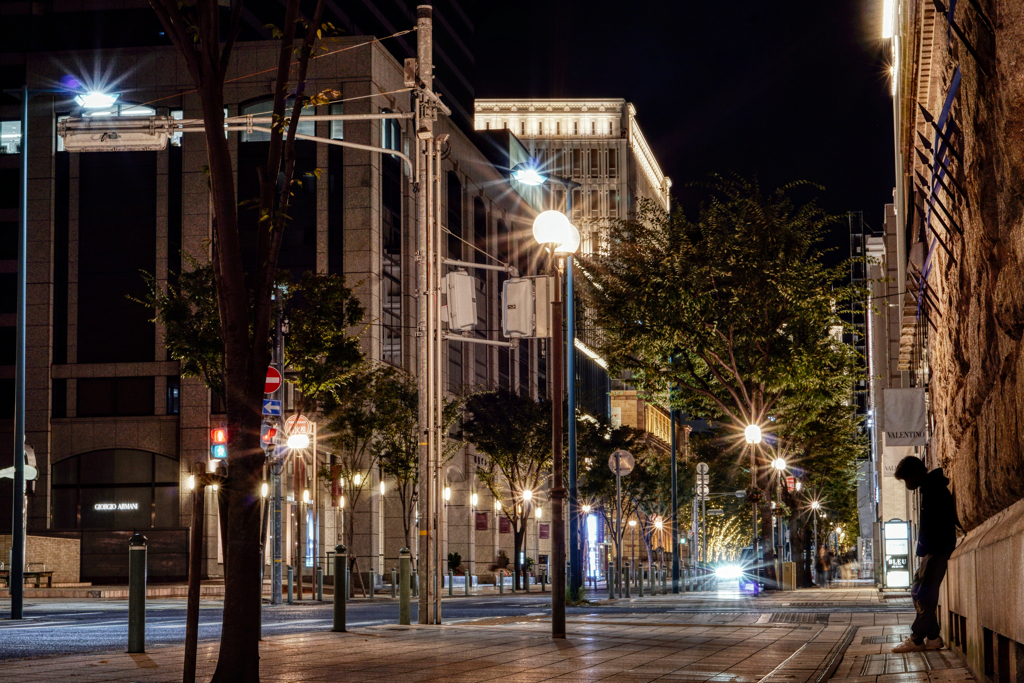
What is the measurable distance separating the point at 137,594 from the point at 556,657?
3939mm

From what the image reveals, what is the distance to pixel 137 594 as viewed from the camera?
38.2ft

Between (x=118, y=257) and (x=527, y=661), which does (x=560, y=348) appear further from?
(x=118, y=257)

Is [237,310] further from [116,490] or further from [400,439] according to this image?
[116,490]

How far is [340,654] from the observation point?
462 inches

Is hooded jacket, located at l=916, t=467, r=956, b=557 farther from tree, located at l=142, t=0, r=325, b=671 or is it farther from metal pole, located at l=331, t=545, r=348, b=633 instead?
metal pole, located at l=331, t=545, r=348, b=633

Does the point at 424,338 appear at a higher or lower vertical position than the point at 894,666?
higher

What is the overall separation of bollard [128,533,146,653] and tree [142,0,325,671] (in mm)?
3784

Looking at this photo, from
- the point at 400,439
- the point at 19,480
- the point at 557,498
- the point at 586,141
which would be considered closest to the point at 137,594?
the point at 557,498

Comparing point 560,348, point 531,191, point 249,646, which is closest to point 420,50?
point 560,348

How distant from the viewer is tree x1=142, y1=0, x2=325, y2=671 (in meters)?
7.74

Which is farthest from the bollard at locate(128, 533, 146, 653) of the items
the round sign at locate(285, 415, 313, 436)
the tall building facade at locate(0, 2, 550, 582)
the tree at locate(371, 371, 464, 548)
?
the tall building facade at locate(0, 2, 550, 582)

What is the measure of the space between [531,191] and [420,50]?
6485cm

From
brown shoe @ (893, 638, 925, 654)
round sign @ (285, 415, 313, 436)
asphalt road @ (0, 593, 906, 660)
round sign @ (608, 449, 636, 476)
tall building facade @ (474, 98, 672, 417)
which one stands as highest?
tall building facade @ (474, 98, 672, 417)

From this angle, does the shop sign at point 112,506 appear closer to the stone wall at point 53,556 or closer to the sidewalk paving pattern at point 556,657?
the stone wall at point 53,556
